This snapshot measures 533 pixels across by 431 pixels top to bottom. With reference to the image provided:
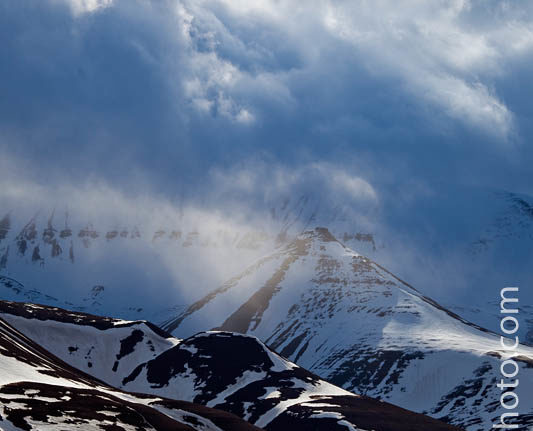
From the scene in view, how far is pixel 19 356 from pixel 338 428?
227 feet

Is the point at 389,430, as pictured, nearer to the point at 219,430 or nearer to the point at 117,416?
the point at 219,430

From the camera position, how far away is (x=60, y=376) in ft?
517

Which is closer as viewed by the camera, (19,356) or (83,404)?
(83,404)

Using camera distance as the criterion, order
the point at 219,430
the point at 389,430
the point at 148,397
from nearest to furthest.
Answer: the point at 219,430, the point at 148,397, the point at 389,430

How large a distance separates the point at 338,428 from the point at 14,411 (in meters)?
92.3

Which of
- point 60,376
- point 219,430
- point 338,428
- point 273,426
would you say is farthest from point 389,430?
point 60,376

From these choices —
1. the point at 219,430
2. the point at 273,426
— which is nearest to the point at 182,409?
the point at 219,430

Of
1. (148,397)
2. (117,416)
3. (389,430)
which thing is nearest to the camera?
(117,416)

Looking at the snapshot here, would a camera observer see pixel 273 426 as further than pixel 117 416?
Yes

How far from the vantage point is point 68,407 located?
123500 mm

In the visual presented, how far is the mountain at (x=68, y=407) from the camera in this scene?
112 meters

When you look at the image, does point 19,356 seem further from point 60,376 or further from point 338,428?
point 338,428

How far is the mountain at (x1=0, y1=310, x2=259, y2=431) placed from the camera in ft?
368

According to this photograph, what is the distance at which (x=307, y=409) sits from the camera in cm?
19950
